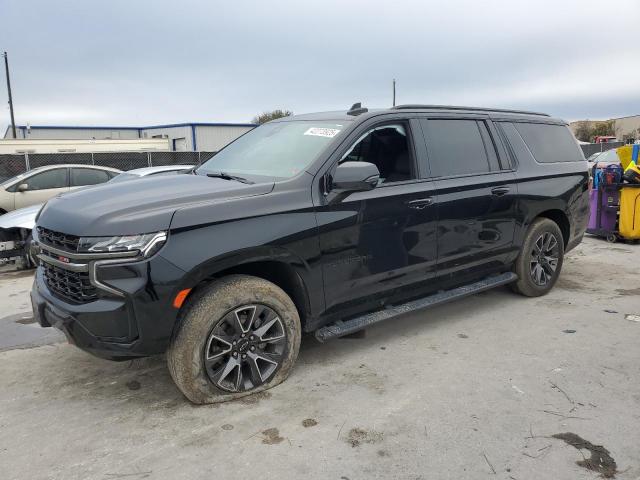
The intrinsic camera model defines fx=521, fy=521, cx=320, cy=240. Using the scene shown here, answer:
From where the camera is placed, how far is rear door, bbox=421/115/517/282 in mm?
4305

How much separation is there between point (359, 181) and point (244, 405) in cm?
164

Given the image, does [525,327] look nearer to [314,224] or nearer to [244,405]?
[314,224]

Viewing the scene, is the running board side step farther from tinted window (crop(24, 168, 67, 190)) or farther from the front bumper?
tinted window (crop(24, 168, 67, 190))

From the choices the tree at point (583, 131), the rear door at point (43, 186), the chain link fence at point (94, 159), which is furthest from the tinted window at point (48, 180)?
the tree at point (583, 131)

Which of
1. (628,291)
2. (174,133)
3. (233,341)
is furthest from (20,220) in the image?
(174,133)

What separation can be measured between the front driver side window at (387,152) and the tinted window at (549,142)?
5.51 feet

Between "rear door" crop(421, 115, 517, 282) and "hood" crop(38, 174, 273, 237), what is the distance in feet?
5.31

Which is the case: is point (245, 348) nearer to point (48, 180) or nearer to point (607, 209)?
point (607, 209)

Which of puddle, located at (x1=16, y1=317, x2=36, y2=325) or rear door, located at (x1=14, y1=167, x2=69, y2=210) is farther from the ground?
rear door, located at (x1=14, y1=167, x2=69, y2=210)

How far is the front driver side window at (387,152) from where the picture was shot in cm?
398

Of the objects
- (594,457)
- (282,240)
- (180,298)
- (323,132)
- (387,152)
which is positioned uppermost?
(323,132)

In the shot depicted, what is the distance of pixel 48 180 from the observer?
10.4 m

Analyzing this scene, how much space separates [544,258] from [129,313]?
13.8ft

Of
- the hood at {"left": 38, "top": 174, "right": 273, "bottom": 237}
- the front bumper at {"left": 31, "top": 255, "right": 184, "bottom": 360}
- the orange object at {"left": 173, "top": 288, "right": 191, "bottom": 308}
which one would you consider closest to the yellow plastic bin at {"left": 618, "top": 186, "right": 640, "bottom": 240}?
the hood at {"left": 38, "top": 174, "right": 273, "bottom": 237}
